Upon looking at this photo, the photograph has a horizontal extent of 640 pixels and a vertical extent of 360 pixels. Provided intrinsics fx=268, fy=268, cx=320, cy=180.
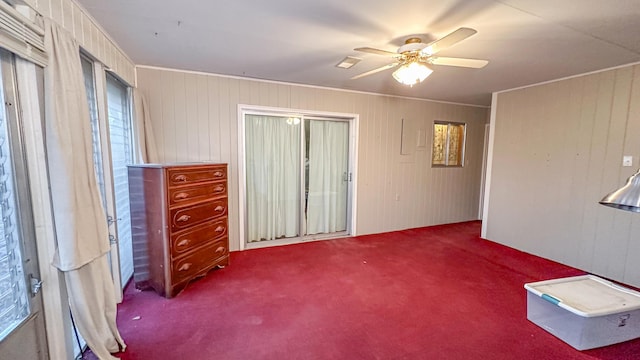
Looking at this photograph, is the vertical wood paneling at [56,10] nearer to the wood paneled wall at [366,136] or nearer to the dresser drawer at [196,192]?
the dresser drawer at [196,192]

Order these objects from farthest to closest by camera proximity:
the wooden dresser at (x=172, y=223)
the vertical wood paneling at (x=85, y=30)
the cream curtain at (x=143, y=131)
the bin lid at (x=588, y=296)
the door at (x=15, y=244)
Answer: the cream curtain at (x=143, y=131) → the wooden dresser at (x=172, y=223) → the bin lid at (x=588, y=296) → the vertical wood paneling at (x=85, y=30) → the door at (x=15, y=244)

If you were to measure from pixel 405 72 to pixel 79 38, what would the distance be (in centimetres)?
233

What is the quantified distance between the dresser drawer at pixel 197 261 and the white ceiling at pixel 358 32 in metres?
1.99

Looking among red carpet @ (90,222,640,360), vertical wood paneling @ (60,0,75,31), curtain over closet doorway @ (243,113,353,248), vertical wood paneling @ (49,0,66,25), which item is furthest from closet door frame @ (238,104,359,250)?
vertical wood paneling @ (49,0,66,25)

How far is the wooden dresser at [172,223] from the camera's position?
239cm

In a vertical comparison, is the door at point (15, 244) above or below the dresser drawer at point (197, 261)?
above

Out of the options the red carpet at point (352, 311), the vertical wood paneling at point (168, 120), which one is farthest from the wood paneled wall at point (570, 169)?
the vertical wood paneling at point (168, 120)

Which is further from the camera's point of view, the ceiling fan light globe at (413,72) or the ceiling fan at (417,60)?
the ceiling fan light globe at (413,72)

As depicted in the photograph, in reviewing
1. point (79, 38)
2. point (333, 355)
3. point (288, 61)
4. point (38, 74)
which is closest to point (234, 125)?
point (288, 61)

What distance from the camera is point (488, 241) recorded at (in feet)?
13.9

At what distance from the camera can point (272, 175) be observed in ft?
12.7

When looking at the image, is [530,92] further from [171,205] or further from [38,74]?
[38,74]

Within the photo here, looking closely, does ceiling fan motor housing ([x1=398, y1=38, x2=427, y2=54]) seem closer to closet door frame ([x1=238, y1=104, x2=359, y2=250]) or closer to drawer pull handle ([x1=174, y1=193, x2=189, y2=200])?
closet door frame ([x1=238, y1=104, x2=359, y2=250])

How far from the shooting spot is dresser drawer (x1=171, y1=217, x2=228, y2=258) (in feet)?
8.14
